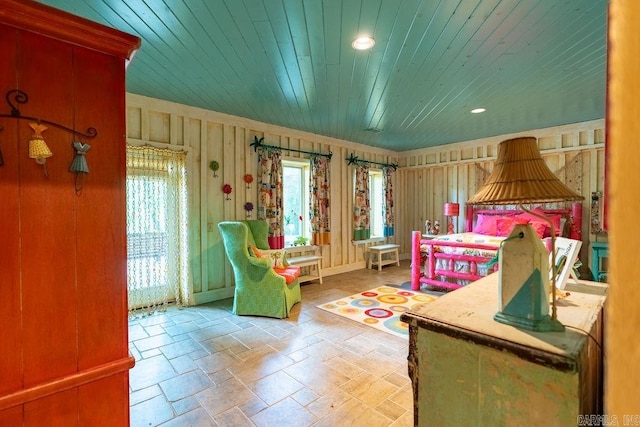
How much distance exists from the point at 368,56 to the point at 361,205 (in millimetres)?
3834

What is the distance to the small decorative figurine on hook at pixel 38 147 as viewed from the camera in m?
1.01

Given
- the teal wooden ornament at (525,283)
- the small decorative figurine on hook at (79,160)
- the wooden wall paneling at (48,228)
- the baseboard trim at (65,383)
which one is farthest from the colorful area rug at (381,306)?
the small decorative figurine on hook at (79,160)

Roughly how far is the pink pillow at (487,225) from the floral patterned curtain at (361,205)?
206 centimetres

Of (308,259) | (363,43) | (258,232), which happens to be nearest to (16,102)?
(363,43)

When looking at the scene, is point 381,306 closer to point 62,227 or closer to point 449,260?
point 449,260

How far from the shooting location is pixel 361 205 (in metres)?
6.21

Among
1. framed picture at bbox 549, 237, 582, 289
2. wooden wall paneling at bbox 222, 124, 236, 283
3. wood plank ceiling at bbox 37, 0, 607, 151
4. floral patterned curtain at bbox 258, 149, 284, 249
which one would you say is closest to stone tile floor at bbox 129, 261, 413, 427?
framed picture at bbox 549, 237, 582, 289

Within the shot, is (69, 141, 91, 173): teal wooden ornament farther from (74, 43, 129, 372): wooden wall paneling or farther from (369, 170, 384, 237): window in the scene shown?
(369, 170, 384, 237): window

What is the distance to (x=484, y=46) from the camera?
2.45 metres

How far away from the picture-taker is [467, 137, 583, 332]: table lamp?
947mm

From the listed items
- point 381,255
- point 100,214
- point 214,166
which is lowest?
point 381,255

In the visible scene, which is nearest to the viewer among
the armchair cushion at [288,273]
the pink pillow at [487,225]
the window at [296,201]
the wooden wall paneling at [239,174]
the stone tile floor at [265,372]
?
the stone tile floor at [265,372]

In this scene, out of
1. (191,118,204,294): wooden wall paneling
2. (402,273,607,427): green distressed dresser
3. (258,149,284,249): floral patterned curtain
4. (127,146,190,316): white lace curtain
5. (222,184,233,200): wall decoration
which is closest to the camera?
(402,273,607,427): green distressed dresser

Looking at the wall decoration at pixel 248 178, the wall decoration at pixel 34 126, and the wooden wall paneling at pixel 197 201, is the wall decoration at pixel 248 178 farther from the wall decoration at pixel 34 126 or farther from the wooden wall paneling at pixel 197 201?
the wall decoration at pixel 34 126
